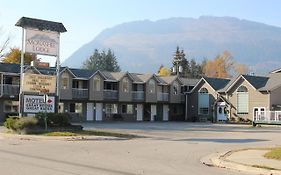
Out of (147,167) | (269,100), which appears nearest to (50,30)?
(147,167)

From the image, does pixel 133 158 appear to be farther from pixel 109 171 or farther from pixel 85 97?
pixel 85 97

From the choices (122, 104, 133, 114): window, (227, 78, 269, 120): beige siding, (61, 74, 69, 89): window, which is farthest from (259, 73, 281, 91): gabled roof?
(61, 74, 69, 89): window

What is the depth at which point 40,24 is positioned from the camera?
3491 cm

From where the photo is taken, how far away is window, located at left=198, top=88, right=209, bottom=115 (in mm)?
66144

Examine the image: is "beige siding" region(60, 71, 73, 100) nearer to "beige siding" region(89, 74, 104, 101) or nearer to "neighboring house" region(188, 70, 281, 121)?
"beige siding" region(89, 74, 104, 101)

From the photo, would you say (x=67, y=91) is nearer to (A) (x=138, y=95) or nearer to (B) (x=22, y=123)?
(A) (x=138, y=95)

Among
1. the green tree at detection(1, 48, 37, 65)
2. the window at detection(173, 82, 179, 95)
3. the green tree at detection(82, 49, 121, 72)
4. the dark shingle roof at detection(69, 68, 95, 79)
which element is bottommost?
the window at detection(173, 82, 179, 95)

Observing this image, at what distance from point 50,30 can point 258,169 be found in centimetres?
2408

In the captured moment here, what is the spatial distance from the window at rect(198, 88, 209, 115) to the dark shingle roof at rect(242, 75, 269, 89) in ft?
23.3

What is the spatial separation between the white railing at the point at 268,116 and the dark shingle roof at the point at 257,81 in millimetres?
6639

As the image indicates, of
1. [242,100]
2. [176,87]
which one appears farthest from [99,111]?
[242,100]

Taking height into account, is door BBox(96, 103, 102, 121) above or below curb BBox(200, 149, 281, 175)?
above

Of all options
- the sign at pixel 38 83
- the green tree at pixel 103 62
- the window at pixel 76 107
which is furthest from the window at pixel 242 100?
the green tree at pixel 103 62

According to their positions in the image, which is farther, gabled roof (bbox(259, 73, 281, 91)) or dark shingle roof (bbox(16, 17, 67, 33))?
gabled roof (bbox(259, 73, 281, 91))
